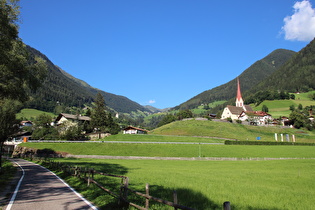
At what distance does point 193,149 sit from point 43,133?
242 feet

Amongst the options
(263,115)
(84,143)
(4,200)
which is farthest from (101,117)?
(263,115)

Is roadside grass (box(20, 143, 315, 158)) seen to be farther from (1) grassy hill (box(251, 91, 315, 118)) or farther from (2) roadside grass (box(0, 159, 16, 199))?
(1) grassy hill (box(251, 91, 315, 118))

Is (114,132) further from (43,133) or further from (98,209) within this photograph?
(98,209)

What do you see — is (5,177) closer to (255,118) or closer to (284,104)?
(255,118)

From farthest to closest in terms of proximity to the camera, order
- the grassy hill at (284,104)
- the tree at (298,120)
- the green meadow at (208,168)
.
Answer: the grassy hill at (284,104) → the tree at (298,120) → the green meadow at (208,168)

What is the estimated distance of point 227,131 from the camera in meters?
104

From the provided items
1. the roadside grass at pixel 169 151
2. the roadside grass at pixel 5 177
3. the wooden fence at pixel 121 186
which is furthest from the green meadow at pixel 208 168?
the roadside grass at pixel 5 177

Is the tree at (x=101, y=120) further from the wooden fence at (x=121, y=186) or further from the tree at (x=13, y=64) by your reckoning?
the tree at (x=13, y=64)

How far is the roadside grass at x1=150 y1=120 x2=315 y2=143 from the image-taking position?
98125 mm

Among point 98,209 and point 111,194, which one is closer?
point 98,209

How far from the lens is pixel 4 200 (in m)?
11.8

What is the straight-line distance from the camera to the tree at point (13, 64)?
19.3m

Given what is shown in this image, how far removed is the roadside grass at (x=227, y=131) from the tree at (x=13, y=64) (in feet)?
265

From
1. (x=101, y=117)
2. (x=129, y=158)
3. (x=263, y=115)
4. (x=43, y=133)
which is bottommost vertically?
(x=129, y=158)
